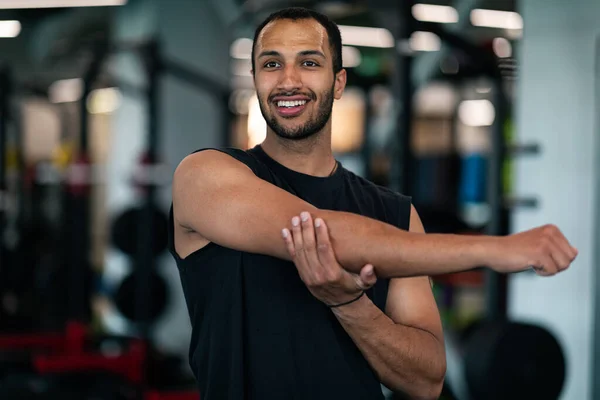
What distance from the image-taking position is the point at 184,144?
19.8 ft

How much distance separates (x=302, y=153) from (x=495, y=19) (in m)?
5.42

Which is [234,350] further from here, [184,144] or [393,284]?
[184,144]

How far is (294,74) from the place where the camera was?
1.40 m

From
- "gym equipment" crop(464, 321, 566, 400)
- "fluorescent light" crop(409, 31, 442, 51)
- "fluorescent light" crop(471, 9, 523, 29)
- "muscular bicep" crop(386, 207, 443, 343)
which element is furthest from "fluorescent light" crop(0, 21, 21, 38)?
"muscular bicep" crop(386, 207, 443, 343)

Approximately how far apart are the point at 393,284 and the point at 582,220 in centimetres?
195

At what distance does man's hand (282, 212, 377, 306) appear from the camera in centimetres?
121

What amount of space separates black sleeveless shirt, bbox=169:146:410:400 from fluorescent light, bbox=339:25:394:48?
5647mm

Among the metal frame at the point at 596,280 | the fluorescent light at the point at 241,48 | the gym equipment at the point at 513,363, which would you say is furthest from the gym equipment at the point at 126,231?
the metal frame at the point at 596,280

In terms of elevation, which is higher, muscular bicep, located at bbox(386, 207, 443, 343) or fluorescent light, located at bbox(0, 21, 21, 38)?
fluorescent light, located at bbox(0, 21, 21, 38)

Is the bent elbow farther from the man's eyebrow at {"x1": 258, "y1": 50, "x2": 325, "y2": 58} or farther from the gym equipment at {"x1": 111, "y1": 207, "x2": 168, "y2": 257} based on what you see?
the gym equipment at {"x1": 111, "y1": 207, "x2": 168, "y2": 257}

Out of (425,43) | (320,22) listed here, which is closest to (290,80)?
(320,22)

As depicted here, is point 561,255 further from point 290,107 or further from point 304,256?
point 290,107

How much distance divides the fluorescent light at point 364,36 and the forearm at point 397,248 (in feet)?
18.8

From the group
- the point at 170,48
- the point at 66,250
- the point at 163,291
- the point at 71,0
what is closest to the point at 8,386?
the point at 163,291
